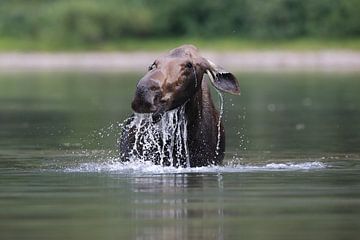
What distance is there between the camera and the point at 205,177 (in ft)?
49.4

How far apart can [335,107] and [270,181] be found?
14.9 meters

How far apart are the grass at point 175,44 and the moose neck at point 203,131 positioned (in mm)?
48092

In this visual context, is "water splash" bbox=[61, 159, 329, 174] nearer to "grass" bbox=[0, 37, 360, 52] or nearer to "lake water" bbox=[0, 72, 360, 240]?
"lake water" bbox=[0, 72, 360, 240]

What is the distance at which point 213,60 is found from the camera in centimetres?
6091

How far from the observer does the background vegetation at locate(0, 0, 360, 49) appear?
68000 millimetres

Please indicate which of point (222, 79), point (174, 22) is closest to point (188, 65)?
point (222, 79)

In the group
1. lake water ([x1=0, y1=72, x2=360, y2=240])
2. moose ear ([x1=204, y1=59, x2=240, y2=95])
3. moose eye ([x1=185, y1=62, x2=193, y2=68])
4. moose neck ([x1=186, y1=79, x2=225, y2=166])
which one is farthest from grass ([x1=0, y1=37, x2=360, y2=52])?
moose eye ([x1=185, y1=62, x2=193, y2=68])

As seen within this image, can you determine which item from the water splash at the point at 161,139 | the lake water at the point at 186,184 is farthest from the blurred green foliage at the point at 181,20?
the water splash at the point at 161,139

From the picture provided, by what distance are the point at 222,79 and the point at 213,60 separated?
45.7 meters

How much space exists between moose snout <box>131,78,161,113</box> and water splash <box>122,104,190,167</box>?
0.63 metres

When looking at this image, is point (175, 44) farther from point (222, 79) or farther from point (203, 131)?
point (222, 79)

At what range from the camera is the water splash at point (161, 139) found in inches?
598

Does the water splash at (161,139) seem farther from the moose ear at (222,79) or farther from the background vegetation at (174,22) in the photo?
the background vegetation at (174,22)

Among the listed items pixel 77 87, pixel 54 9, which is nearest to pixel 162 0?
pixel 54 9
